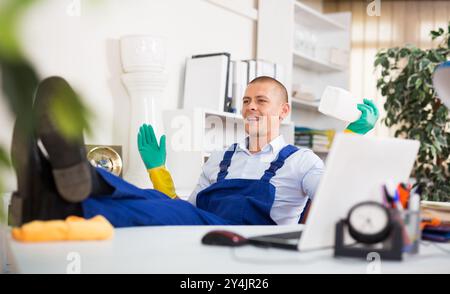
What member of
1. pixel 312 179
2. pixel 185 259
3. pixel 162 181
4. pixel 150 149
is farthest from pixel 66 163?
pixel 150 149

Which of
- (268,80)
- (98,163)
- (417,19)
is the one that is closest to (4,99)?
(268,80)

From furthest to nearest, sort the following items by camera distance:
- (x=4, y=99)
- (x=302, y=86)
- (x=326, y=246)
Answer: (x=302, y=86) < (x=326, y=246) < (x=4, y=99)

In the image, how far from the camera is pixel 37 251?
2.72 feet

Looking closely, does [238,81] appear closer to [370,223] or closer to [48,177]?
[48,177]

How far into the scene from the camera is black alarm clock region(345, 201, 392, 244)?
0.83 meters

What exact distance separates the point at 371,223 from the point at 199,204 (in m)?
1.12

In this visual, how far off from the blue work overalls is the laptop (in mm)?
369

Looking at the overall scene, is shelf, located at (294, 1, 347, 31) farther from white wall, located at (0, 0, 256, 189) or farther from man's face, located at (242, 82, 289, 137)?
man's face, located at (242, 82, 289, 137)

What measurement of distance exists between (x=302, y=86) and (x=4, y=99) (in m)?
3.87

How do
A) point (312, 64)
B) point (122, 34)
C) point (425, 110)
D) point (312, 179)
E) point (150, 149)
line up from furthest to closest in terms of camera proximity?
1. point (312, 64)
2. point (425, 110)
3. point (122, 34)
4. point (150, 149)
5. point (312, 179)

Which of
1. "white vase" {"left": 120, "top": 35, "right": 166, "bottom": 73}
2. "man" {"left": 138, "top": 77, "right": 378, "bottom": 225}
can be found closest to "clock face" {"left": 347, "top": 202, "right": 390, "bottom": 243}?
"man" {"left": 138, "top": 77, "right": 378, "bottom": 225}

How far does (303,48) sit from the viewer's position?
4.05m
